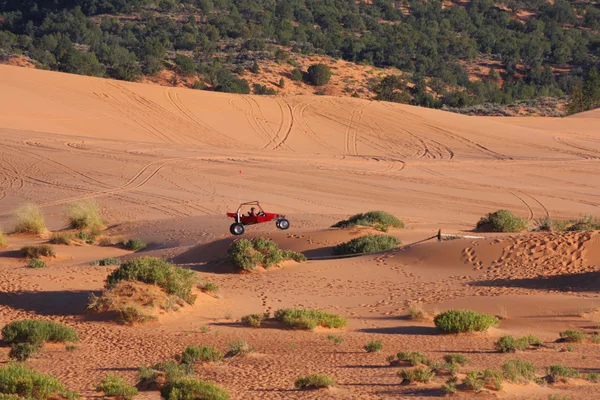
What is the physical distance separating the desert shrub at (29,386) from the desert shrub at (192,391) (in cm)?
108

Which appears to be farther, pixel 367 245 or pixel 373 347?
pixel 367 245

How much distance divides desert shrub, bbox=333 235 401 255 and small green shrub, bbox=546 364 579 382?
33.3 ft

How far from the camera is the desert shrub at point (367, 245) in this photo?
66.8 ft

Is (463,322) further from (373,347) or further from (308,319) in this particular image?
(308,319)

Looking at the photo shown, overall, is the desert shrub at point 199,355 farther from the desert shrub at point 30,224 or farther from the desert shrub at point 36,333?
the desert shrub at point 30,224

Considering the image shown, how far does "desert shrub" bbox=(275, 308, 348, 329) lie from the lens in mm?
13188

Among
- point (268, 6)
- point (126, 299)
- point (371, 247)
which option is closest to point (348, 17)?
point (268, 6)

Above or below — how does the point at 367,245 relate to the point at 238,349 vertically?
above

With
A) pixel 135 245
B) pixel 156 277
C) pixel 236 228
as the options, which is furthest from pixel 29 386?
pixel 135 245

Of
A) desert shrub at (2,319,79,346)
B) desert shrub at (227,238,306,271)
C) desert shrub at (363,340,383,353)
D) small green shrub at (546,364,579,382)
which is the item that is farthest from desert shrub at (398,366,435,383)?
desert shrub at (227,238,306,271)

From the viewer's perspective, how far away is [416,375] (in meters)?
9.81

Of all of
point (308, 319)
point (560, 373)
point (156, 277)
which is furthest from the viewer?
point (156, 277)

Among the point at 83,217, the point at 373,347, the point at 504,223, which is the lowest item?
the point at 83,217

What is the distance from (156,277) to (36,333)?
3172mm
